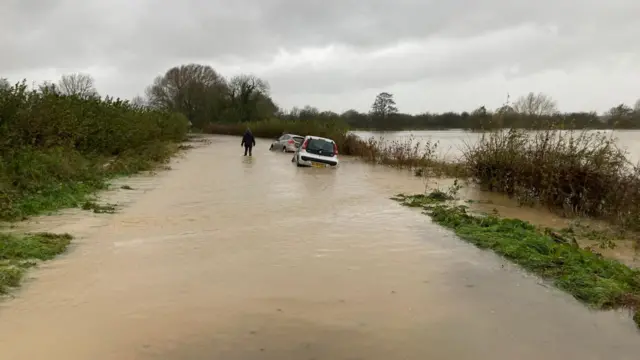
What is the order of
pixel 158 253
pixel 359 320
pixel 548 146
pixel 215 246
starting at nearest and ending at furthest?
pixel 359 320 → pixel 158 253 → pixel 215 246 → pixel 548 146

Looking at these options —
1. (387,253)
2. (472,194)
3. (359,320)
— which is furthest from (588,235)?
(359,320)

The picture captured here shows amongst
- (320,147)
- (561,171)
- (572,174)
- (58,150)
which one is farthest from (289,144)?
(572,174)

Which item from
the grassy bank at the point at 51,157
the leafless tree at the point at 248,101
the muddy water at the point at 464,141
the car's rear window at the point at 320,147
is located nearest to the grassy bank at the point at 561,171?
the muddy water at the point at 464,141

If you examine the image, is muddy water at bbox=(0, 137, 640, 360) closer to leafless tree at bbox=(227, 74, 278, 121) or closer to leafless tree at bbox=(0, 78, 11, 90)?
leafless tree at bbox=(0, 78, 11, 90)

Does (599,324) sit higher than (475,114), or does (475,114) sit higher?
(475,114)

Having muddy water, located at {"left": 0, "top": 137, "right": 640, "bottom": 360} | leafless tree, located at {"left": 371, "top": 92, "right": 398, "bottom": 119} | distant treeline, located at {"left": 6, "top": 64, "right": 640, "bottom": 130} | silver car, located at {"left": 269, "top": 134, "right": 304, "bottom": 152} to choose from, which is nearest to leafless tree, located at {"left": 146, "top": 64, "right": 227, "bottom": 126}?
distant treeline, located at {"left": 6, "top": 64, "right": 640, "bottom": 130}

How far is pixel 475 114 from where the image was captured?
18625 millimetres

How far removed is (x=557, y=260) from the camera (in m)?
7.45

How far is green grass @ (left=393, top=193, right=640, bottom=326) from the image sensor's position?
616cm

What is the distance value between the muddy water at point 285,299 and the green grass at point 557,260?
1.01ft

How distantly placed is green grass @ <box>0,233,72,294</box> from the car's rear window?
15177mm

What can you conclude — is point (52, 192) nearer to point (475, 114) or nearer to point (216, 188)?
point (216, 188)

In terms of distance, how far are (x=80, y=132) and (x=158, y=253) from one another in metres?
12.9

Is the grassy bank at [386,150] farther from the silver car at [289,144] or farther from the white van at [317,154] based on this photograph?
the white van at [317,154]
